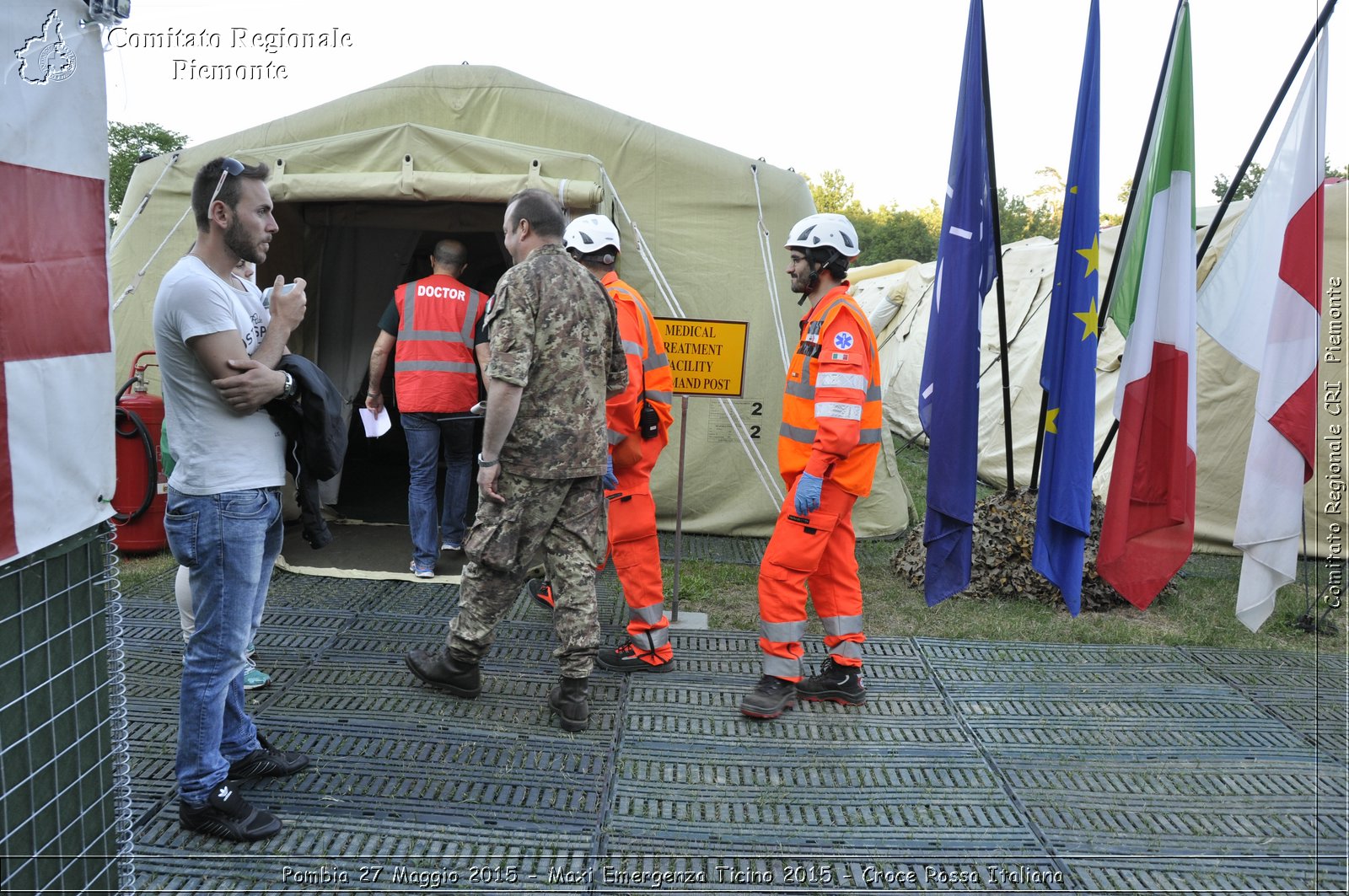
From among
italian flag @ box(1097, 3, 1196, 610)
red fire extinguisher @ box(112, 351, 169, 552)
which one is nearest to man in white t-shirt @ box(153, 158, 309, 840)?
red fire extinguisher @ box(112, 351, 169, 552)

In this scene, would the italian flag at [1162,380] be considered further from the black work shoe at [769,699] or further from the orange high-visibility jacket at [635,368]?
the orange high-visibility jacket at [635,368]

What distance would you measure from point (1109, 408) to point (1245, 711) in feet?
13.9

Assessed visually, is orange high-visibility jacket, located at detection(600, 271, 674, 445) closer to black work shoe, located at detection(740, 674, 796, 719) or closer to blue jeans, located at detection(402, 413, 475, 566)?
black work shoe, located at detection(740, 674, 796, 719)

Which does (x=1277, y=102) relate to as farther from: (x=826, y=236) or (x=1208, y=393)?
(x=1208, y=393)

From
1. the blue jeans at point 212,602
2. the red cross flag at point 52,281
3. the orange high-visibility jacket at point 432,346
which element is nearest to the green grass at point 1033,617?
the orange high-visibility jacket at point 432,346

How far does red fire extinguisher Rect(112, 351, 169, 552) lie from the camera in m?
5.77

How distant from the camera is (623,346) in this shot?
4273 mm

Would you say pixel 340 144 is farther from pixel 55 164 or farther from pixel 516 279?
pixel 55 164

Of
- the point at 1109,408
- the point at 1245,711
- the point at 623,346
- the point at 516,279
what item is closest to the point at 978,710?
the point at 1245,711

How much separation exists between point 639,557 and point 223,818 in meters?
2.18

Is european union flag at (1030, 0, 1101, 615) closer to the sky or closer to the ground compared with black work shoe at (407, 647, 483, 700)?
closer to the sky

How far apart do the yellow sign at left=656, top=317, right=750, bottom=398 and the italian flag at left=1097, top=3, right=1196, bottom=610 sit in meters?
2.12

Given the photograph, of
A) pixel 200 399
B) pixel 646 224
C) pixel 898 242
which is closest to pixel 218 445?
pixel 200 399

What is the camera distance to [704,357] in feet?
16.8
